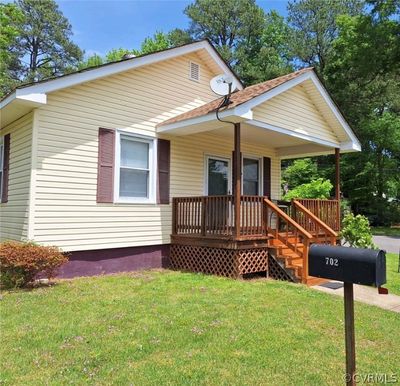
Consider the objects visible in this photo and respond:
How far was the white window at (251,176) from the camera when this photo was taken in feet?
38.3

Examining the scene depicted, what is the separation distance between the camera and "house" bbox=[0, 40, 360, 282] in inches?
301

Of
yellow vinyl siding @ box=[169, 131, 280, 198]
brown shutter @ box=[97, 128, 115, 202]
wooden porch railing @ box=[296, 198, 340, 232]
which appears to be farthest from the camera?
wooden porch railing @ box=[296, 198, 340, 232]

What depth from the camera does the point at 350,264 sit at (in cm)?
264

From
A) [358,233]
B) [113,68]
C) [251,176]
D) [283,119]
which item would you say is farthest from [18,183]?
[358,233]

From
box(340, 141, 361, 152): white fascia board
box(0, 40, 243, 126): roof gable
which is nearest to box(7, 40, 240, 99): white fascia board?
box(0, 40, 243, 126): roof gable

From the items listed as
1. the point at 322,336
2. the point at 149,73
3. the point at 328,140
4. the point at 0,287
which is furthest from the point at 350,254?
the point at 328,140

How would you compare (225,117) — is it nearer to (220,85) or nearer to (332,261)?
(220,85)

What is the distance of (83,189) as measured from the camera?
800 centimetres

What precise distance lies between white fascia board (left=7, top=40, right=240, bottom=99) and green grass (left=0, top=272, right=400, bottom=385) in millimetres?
3716

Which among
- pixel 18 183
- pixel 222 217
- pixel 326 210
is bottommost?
pixel 222 217

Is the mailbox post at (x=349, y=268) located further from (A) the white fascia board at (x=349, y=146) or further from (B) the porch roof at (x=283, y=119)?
(A) the white fascia board at (x=349, y=146)

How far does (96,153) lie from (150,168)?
55.1 inches

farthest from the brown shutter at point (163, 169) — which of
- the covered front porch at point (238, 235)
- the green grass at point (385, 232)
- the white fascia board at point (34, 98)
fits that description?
the green grass at point (385, 232)

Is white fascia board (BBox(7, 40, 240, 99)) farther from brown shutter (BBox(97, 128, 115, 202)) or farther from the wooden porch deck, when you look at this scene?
the wooden porch deck
